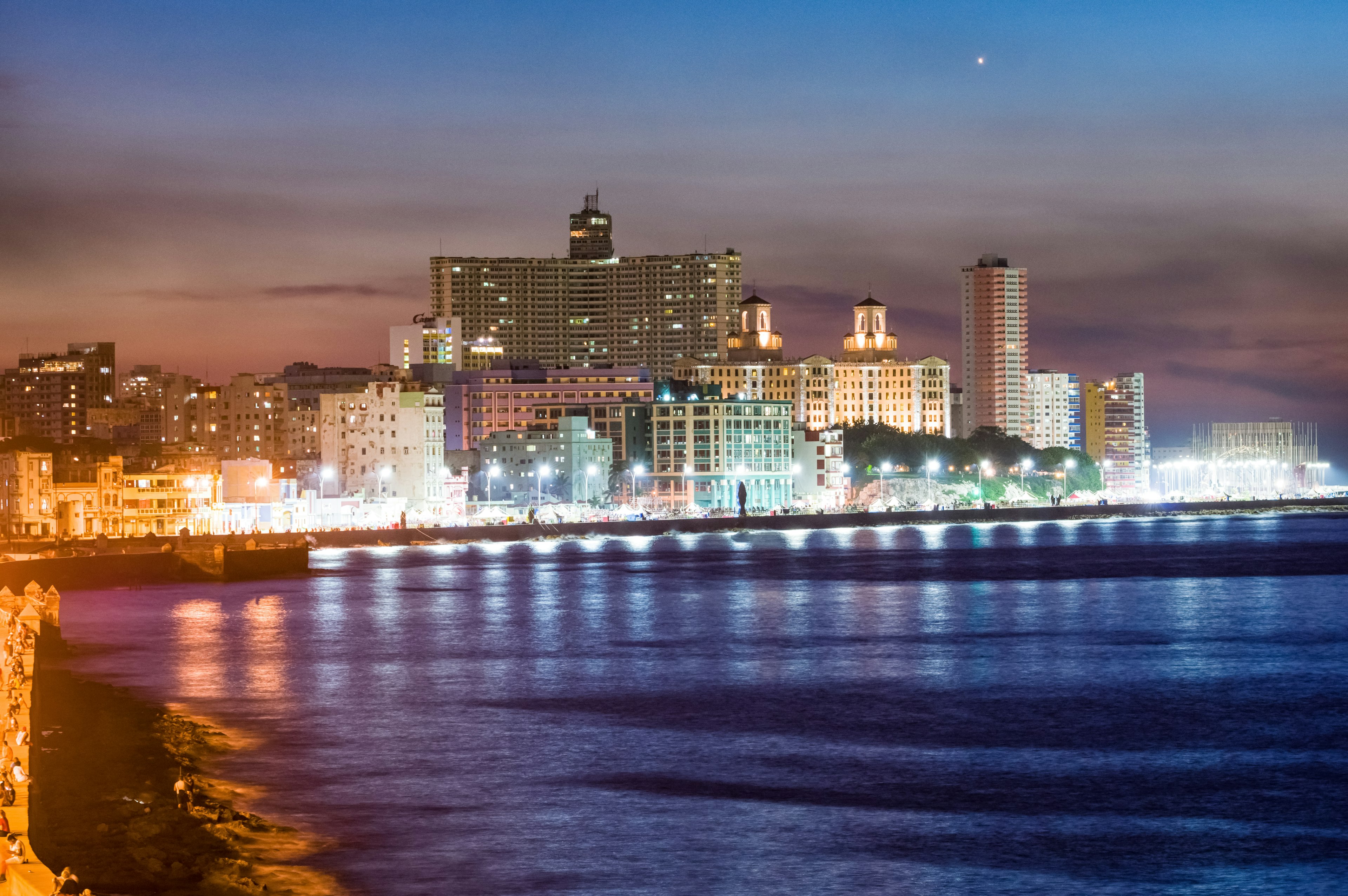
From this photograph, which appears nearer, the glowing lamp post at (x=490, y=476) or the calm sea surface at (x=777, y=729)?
the calm sea surface at (x=777, y=729)

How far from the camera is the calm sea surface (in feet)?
80.5

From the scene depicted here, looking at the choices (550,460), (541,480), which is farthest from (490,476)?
(550,460)

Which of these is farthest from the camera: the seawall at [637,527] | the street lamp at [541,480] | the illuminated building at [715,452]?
the illuminated building at [715,452]

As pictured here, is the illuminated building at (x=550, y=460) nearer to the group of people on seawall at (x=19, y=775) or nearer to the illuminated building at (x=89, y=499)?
the illuminated building at (x=89, y=499)

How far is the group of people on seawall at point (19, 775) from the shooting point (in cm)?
1489

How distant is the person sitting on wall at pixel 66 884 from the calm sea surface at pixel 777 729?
15.4 ft

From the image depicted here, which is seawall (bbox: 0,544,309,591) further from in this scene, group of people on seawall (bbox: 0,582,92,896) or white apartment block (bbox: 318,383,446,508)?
white apartment block (bbox: 318,383,446,508)

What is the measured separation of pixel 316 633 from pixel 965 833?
39.6 m

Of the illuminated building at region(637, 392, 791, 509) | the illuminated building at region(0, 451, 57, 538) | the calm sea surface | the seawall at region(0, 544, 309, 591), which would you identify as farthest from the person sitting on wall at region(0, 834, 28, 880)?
the illuminated building at region(637, 392, 791, 509)

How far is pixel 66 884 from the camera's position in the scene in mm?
17547

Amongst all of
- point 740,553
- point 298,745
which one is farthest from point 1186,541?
point 298,745

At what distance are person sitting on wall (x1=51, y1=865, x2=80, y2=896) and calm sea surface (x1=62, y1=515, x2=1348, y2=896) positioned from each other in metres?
4.69

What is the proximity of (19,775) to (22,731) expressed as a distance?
4.93 metres

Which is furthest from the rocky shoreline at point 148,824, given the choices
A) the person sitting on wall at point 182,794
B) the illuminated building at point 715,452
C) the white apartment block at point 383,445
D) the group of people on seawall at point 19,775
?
the illuminated building at point 715,452
